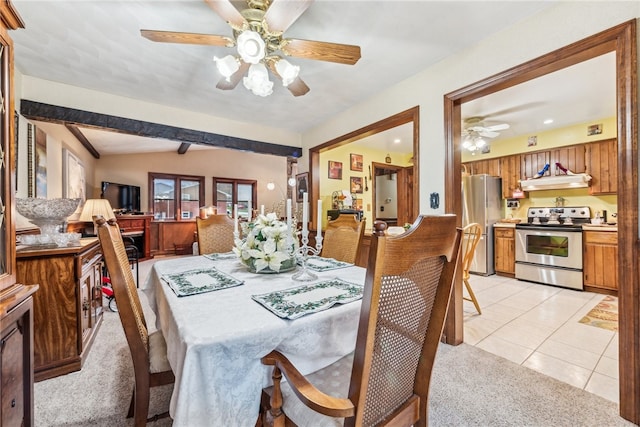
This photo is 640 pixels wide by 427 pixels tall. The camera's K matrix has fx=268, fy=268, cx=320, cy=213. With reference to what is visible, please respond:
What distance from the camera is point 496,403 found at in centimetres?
154

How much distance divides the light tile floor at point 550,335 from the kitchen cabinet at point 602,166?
151 centimetres

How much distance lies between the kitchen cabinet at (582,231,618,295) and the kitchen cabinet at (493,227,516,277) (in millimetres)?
849

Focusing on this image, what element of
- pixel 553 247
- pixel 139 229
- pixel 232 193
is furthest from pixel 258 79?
pixel 232 193

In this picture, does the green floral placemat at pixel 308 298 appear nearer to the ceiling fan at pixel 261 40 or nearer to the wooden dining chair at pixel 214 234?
the ceiling fan at pixel 261 40

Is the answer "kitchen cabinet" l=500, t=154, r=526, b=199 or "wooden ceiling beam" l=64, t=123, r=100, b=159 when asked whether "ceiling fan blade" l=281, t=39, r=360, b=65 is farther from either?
"kitchen cabinet" l=500, t=154, r=526, b=199

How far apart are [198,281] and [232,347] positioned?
2.21ft

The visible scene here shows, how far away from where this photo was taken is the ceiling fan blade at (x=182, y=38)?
5.12 ft

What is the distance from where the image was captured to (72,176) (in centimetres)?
431

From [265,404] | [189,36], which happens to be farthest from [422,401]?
[189,36]

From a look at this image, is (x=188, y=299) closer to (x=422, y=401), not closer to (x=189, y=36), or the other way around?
(x=422, y=401)

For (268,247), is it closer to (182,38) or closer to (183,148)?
(182,38)

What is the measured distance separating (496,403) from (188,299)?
70.1 inches


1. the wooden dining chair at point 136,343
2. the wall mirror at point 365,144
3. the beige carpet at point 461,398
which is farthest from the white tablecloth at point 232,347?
the wall mirror at point 365,144

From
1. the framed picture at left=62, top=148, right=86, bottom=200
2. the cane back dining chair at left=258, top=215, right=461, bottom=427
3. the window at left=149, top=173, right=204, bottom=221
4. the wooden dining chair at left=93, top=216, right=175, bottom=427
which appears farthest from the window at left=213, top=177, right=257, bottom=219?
the cane back dining chair at left=258, top=215, right=461, bottom=427
